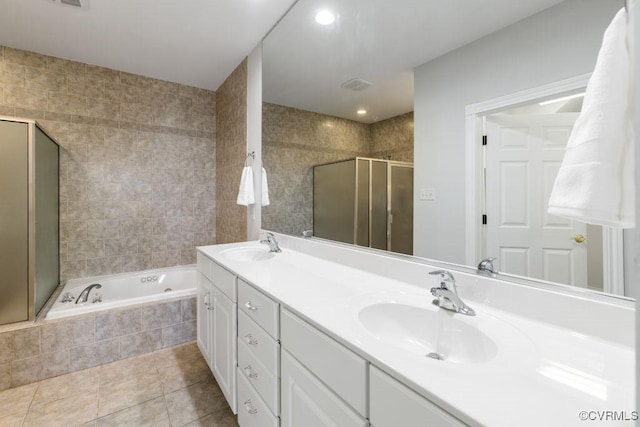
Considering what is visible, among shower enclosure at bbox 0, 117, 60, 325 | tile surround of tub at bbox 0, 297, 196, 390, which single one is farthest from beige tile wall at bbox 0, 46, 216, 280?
tile surround of tub at bbox 0, 297, 196, 390

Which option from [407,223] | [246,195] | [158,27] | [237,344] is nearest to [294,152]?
[246,195]

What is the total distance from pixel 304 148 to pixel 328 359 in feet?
4.64

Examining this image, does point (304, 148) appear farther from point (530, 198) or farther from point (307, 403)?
point (307, 403)

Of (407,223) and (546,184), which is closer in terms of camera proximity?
(546,184)

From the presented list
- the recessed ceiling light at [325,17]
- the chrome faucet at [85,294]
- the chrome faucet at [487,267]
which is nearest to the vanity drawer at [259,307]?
the chrome faucet at [487,267]

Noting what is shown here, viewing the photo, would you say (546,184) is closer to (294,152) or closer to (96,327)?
(294,152)

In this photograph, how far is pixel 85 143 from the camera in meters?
2.66

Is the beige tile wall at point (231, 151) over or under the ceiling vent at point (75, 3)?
under

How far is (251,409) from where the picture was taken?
1209mm

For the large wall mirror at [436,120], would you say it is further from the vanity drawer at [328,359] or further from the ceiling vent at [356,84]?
the vanity drawer at [328,359]

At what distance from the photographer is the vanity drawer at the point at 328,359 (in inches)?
26.2

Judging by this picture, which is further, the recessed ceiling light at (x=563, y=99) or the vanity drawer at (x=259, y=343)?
the vanity drawer at (x=259, y=343)

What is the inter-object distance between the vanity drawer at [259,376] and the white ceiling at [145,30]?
2.09 metres

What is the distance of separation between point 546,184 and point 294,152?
1.48 meters
